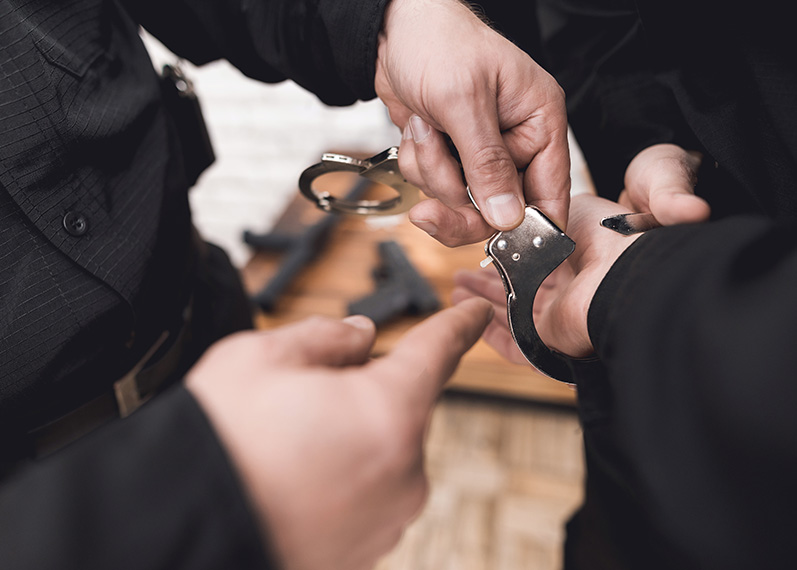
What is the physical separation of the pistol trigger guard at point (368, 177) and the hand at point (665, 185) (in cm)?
25

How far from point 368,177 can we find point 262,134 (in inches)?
50.5

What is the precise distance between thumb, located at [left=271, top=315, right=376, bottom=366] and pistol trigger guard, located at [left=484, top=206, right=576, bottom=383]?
7.5 inches

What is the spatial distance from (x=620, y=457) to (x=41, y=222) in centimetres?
52

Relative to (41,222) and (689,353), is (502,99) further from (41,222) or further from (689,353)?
(41,222)

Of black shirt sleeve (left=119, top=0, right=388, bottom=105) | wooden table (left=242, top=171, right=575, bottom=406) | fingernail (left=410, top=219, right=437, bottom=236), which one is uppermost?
black shirt sleeve (left=119, top=0, right=388, bottom=105)

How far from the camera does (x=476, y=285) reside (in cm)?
65

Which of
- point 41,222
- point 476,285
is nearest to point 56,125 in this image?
point 41,222

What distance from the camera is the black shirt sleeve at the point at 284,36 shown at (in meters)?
0.54

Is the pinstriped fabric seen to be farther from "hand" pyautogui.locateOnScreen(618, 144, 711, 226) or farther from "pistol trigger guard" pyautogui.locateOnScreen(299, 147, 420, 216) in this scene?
"hand" pyautogui.locateOnScreen(618, 144, 711, 226)

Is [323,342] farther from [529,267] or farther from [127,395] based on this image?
[127,395]

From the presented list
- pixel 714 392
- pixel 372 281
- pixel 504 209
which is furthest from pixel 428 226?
pixel 372 281

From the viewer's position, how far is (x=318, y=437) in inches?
10.3

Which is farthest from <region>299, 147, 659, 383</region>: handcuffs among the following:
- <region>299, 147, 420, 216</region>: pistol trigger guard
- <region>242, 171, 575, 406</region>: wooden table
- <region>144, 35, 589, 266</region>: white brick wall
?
<region>144, 35, 589, 266</region>: white brick wall

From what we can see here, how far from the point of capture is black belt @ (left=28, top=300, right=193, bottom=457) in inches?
20.2
